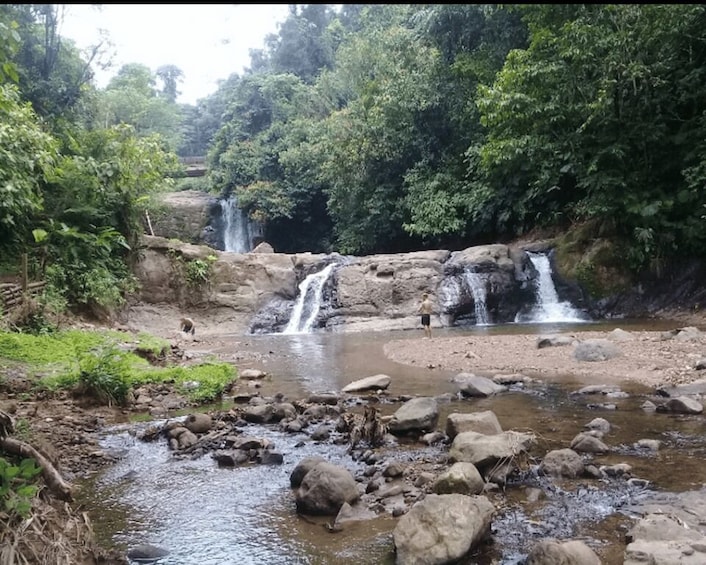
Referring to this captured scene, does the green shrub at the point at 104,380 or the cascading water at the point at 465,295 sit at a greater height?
the cascading water at the point at 465,295

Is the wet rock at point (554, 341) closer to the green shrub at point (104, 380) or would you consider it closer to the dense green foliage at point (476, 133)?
the dense green foliage at point (476, 133)

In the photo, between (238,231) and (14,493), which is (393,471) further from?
(238,231)

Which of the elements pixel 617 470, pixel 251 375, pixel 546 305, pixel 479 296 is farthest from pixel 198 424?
pixel 546 305

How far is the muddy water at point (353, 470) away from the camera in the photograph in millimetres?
4367

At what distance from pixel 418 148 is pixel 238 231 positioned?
13552mm

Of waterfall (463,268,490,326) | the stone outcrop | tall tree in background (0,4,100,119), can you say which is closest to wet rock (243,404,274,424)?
the stone outcrop

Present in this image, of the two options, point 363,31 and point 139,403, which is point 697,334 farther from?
point 363,31

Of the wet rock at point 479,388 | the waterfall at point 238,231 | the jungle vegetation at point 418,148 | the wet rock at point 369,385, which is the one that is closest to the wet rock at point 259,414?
the wet rock at point 369,385

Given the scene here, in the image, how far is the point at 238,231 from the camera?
1439 inches

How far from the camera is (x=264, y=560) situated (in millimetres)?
4266

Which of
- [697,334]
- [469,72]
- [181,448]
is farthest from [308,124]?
[181,448]

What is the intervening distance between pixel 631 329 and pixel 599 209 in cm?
472

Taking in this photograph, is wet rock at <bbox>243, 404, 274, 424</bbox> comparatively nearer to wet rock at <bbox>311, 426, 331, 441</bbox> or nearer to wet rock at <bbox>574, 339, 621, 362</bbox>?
wet rock at <bbox>311, 426, 331, 441</bbox>

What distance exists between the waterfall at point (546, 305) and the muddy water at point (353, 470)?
1210 centimetres
